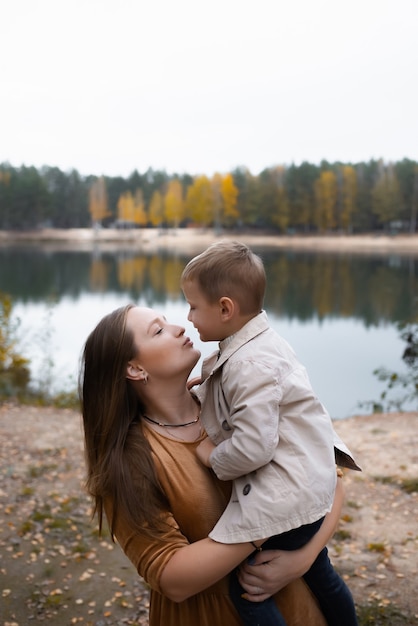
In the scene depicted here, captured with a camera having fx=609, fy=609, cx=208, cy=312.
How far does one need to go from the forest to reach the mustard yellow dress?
129 feet

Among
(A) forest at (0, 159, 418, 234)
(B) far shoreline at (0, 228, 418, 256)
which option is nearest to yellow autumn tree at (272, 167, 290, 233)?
(A) forest at (0, 159, 418, 234)

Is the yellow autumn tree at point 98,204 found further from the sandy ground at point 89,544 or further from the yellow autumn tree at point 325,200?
the sandy ground at point 89,544

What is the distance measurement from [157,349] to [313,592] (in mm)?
904

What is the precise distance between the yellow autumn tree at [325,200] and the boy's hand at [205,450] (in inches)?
1827

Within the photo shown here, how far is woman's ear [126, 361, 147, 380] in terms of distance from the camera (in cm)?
179

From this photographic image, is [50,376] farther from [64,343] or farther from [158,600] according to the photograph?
[158,600]

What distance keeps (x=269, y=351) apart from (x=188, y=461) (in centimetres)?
39

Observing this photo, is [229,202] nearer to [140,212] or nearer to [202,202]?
[202,202]

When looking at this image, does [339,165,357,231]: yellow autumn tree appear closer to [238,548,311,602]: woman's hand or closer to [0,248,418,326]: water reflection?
[0,248,418,326]: water reflection

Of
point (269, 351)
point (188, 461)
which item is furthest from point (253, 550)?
point (269, 351)

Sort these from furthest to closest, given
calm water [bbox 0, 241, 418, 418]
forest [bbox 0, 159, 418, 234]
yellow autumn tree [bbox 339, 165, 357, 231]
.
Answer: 1. yellow autumn tree [bbox 339, 165, 357, 231]
2. forest [bbox 0, 159, 418, 234]
3. calm water [bbox 0, 241, 418, 418]

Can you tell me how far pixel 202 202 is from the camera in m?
43.2

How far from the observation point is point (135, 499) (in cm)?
165

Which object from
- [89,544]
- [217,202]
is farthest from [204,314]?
[217,202]
